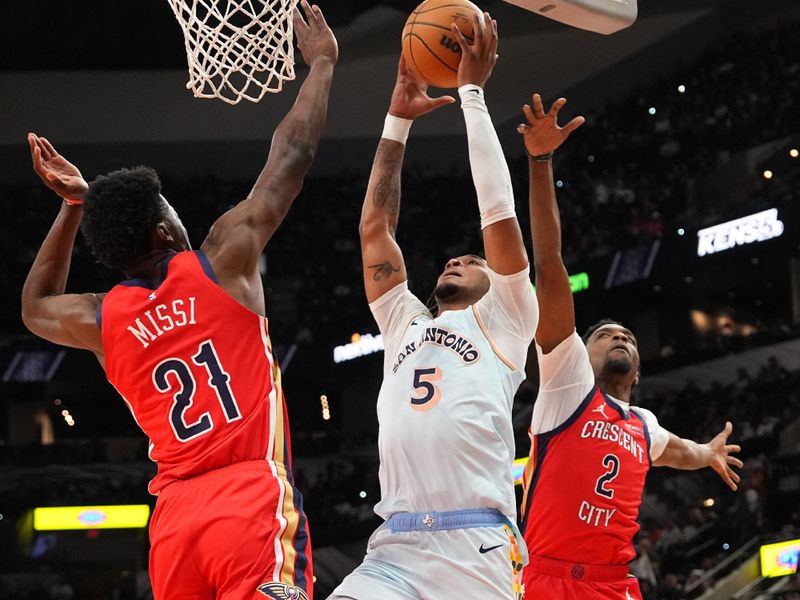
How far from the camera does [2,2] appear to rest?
20562 millimetres

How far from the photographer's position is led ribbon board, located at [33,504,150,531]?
18062mm

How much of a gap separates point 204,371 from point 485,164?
4.50 feet

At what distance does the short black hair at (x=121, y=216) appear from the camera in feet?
11.1

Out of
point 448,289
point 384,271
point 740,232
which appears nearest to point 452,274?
point 448,289

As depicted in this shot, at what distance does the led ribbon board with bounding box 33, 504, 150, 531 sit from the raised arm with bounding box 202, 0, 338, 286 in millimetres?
15338

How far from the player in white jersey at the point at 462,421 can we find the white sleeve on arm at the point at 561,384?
0.58 metres

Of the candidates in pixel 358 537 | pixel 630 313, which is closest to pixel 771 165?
pixel 630 313

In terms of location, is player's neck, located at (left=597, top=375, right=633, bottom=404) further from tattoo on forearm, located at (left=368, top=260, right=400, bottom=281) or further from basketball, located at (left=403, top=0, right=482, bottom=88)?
basketball, located at (left=403, top=0, right=482, bottom=88)

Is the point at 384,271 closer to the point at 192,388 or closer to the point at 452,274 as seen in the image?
the point at 452,274

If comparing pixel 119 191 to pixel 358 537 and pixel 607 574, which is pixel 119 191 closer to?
pixel 607 574

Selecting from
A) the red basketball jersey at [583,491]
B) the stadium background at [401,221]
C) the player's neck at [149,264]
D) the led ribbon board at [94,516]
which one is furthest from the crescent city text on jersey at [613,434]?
the led ribbon board at [94,516]

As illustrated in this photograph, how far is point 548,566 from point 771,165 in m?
14.7

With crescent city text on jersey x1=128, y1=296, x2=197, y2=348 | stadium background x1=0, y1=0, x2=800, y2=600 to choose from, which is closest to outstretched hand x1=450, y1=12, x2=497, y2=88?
crescent city text on jersey x1=128, y1=296, x2=197, y2=348

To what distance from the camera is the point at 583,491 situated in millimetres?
4672
